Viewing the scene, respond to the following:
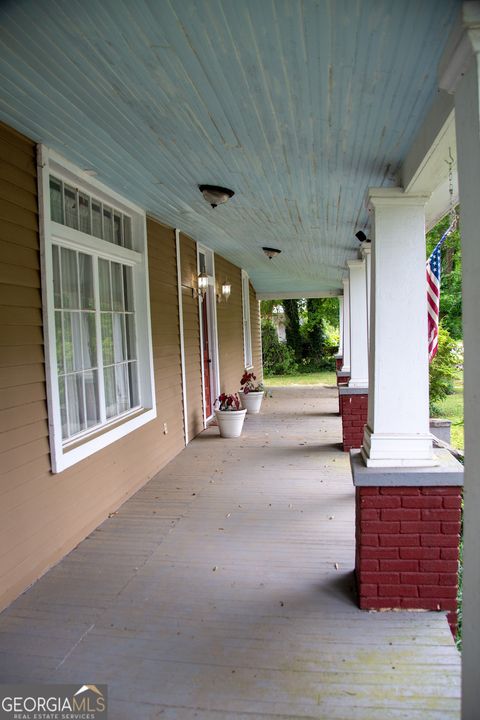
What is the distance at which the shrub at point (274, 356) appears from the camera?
20.1m

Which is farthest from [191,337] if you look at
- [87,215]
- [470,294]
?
[470,294]

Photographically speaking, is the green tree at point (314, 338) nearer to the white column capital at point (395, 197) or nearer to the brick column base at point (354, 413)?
the brick column base at point (354, 413)

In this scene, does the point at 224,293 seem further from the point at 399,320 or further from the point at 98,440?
the point at 399,320

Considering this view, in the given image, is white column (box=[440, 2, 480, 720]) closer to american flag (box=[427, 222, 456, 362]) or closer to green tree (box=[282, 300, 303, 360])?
american flag (box=[427, 222, 456, 362])

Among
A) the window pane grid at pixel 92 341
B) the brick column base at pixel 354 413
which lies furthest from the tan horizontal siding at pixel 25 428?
the brick column base at pixel 354 413

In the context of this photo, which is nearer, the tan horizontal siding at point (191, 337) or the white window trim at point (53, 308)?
the white window trim at point (53, 308)

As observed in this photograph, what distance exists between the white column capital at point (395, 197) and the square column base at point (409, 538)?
1453mm

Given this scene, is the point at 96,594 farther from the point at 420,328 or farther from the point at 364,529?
the point at 420,328

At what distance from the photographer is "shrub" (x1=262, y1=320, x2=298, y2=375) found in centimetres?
2014

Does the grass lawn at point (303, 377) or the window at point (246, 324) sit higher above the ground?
the window at point (246, 324)

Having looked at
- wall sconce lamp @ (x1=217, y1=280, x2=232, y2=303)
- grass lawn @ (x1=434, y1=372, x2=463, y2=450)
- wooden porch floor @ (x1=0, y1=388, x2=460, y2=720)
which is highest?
wall sconce lamp @ (x1=217, y1=280, x2=232, y2=303)

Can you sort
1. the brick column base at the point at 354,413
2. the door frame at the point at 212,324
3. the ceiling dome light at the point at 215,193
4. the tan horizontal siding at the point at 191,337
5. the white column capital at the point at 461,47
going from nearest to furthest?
the white column capital at the point at 461,47, the ceiling dome light at the point at 215,193, the brick column base at the point at 354,413, the tan horizontal siding at the point at 191,337, the door frame at the point at 212,324

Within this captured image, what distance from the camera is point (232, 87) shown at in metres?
2.24

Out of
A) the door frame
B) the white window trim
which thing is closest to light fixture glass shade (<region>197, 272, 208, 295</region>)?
the door frame
